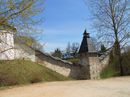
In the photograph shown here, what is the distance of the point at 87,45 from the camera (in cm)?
3222

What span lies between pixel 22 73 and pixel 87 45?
952 cm

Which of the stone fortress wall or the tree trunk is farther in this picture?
the tree trunk

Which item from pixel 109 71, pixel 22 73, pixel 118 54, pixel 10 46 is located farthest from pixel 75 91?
pixel 109 71

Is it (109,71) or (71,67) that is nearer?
(71,67)

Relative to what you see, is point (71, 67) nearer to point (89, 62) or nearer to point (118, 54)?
point (89, 62)

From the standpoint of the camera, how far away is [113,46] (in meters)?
32.0

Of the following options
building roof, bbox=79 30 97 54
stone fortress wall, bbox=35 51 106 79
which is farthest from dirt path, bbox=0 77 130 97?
building roof, bbox=79 30 97 54

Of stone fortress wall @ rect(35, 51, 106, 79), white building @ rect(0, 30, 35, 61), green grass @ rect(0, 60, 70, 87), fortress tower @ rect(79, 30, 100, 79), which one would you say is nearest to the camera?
white building @ rect(0, 30, 35, 61)

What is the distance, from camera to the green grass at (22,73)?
23.2 m

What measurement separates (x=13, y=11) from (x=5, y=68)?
21.2 feet

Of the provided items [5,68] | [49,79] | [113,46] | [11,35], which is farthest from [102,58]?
[11,35]

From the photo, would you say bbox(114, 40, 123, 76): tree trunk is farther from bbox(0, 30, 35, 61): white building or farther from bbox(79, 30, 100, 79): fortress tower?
bbox(0, 30, 35, 61): white building

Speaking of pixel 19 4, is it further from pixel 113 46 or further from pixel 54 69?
pixel 113 46

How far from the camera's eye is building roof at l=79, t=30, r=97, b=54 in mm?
31723
